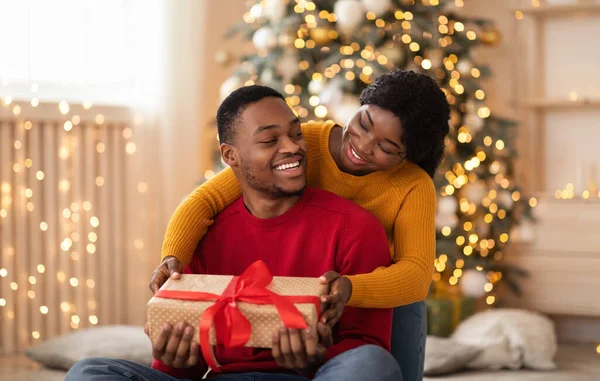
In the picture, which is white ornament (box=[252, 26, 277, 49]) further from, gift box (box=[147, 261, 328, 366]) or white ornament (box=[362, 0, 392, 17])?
gift box (box=[147, 261, 328, 366])

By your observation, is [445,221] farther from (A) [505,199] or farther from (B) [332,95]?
(B) [332,95]

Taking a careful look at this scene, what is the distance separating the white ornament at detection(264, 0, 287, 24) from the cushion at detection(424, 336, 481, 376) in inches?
57.3

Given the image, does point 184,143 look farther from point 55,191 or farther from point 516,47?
point 516,47

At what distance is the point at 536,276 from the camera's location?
4.14m

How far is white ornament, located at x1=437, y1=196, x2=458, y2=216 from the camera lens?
3.66 m

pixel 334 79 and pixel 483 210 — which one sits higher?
pixel 334 79

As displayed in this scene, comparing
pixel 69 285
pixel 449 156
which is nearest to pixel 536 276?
pixel 449 156

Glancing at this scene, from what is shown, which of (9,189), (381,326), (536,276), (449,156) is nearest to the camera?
(381,326)

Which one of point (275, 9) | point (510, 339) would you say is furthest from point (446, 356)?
point (275, 9)

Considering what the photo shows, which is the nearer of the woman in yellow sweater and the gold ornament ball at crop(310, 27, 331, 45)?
the woman in yellow sweater

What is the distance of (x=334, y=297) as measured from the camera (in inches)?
59.7

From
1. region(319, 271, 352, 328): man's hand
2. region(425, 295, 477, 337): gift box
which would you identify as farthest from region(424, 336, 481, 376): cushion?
region(319, 271, 352, 328): man's hand

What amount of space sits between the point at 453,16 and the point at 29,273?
2.10m

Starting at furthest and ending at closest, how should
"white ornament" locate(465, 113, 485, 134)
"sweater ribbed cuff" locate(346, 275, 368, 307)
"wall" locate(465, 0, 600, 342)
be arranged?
"wall" locate(465, 0, 600, 342)
"white ornament" locate(465, 113, 485, 134)
"sweater ribbed cuff" locate(346, 275, 368, 307)
